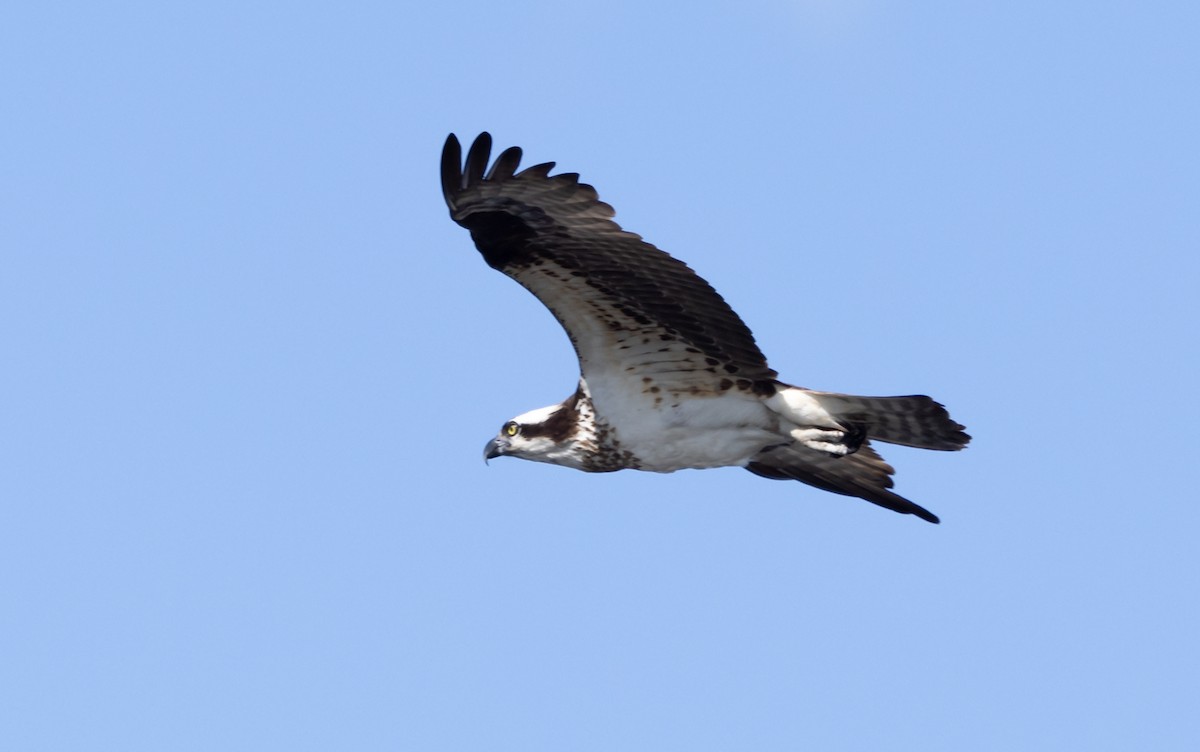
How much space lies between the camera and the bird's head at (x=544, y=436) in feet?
43.8

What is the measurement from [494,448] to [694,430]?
→ 1.36 metres

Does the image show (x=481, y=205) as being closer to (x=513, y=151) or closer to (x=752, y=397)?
(x=513, y=151)

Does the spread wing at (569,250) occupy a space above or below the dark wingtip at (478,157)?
below

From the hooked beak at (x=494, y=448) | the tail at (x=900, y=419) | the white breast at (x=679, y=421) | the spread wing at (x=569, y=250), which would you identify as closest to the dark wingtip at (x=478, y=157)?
the spread wing at (x=569, y=250)

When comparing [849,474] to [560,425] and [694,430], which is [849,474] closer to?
[694,430]

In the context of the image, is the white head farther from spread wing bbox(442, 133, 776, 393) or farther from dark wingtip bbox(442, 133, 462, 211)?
dark wingtip bbox(442, 133, 462, 211)

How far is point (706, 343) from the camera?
42.2ft

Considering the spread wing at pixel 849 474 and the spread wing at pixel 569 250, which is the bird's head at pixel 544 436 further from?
the spread wing at pixel 849 474

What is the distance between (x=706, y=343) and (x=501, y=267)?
4.28 feet

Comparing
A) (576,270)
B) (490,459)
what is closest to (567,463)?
(490,459)

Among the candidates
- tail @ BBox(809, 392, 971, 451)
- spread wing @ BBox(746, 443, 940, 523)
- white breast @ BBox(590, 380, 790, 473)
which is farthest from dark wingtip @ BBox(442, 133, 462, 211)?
spread wing @ BBox(746, 443, 940, 523)

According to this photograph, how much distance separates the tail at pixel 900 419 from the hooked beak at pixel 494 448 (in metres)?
1.98

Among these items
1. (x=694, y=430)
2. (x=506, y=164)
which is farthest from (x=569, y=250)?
(x=694, y=430)

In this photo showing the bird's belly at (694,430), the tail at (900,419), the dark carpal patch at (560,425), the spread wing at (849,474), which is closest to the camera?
the tail at (900,419)
